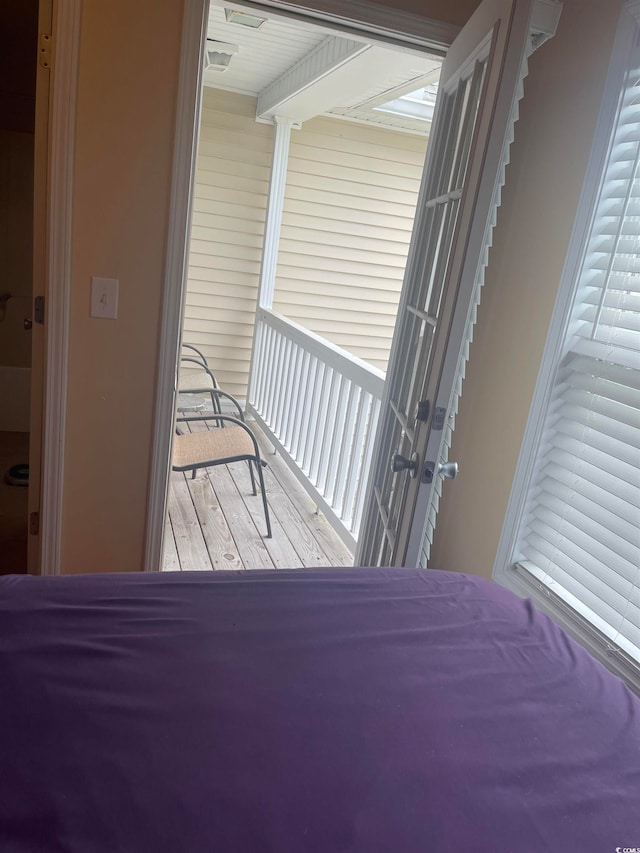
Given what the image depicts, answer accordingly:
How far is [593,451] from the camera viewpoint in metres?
1.79

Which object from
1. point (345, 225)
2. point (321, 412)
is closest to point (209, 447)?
point (321, 412)

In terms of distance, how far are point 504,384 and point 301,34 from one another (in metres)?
2.47

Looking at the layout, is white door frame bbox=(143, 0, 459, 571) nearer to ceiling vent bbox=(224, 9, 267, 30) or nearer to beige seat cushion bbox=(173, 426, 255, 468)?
beige seat cushion bbox=(173, 426, 255, 468)

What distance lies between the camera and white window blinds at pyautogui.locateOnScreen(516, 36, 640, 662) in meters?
1.66

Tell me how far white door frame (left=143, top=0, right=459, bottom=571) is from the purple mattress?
979 mm

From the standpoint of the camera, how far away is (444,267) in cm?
190

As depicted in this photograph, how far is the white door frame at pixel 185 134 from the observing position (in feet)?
6.34

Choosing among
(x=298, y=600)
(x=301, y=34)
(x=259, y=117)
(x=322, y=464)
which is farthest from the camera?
(x=259, y=117)

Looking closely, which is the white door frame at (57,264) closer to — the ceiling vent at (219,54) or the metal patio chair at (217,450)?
the metal patio chair at (217,450)

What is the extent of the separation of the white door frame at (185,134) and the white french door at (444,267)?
0.17 metres

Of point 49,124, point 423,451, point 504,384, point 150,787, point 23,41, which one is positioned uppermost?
point 23,41

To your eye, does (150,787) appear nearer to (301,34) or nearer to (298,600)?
(298,600)

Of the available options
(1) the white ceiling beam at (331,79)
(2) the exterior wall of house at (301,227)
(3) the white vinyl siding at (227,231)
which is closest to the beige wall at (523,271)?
(1) the white ceiling beam at (331,79)

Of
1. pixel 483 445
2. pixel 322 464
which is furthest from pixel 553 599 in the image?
pixel 322 464
